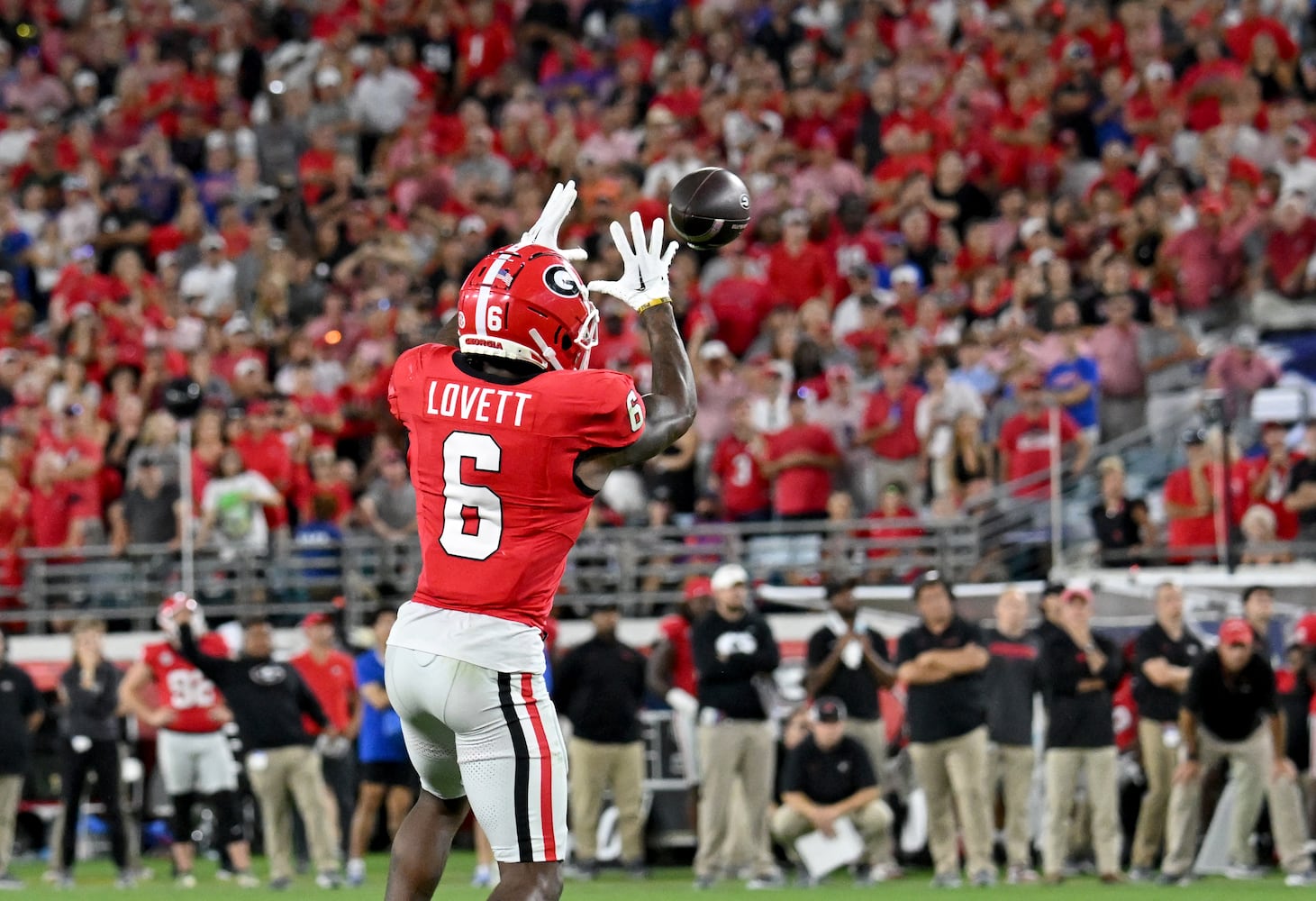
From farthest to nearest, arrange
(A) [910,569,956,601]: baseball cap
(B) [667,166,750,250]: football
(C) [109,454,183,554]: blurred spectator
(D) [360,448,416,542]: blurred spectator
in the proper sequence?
(C) [109,454,183,554]: blurred spectator → (D) [360,448,416,542]: blurred spectator → (A) [910,569,956,601]: baseball cap → (B) [667,166,750,250]: football

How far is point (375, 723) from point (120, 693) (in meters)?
1.92

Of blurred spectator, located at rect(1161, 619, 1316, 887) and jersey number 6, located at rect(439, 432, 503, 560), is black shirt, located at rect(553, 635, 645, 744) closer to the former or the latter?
blurred spectator, located at rect(1161, 619, 1316, 887)

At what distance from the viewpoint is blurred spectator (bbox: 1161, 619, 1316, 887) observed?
1260cm

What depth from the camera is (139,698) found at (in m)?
14.6

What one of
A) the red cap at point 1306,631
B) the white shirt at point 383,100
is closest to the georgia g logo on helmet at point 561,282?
the red cap at point 1306,631

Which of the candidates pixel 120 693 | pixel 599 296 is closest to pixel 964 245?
pixel 599 296

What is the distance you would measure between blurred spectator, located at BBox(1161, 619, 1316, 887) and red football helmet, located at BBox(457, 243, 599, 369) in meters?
7.82

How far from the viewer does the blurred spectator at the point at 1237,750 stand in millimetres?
12602

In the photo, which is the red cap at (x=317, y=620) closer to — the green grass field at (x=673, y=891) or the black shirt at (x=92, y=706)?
the black shirt at (x=92, y=706)

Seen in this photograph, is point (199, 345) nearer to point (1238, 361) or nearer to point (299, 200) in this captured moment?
point (299, 200)

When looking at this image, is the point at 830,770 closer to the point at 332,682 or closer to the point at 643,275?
the point at 332,682

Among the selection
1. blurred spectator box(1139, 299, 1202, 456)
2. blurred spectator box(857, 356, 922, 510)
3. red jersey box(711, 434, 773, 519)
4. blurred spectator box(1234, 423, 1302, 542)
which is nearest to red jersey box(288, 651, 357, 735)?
red jersey box(711, 434, 773, 519)

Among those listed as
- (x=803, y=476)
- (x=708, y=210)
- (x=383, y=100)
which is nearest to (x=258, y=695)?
(x=803, y=476)

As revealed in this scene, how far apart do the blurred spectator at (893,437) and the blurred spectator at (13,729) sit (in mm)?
6113
